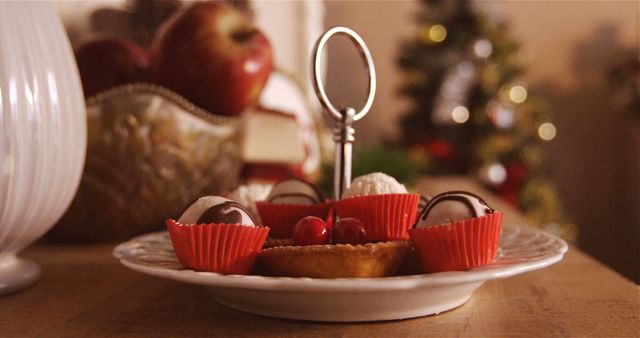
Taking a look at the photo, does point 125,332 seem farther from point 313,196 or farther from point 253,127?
point 253,127

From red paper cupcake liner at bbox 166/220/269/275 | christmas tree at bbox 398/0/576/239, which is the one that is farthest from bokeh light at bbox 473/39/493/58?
red paper cupcake liner at bbox 166/220/269/275

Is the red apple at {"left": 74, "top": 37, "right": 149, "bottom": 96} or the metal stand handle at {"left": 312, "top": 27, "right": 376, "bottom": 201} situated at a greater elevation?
the red apple at {"left": 74, "top": 37, "right": 149, "bottom": 96}

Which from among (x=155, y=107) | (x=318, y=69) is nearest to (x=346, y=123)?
(x=318, y=69)

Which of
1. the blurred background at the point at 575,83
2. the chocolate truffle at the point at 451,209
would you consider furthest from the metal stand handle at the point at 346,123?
the blurred background at the point at 575,83

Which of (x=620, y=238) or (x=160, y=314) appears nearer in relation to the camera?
(x=160, y=314)

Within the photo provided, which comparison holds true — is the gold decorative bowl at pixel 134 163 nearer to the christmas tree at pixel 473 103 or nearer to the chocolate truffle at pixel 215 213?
the chocolate truffle at pixel 215 213

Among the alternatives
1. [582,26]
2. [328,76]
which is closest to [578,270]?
[328,76]

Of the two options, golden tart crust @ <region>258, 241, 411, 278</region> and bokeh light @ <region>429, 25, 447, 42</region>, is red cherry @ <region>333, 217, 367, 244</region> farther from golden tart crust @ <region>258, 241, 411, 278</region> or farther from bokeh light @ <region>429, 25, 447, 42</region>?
bokeh light @ <region>429, 25, 447, 42</region>
